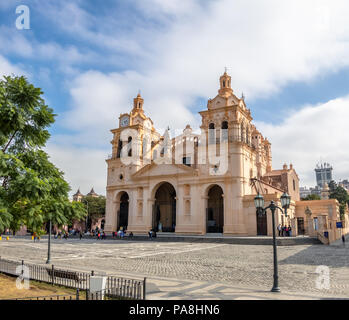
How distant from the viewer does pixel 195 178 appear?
38.3 m

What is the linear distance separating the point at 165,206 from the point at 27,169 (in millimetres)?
37370

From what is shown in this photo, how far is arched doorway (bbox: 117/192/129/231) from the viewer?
150 ft

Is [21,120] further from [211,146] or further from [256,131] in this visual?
[256,131]

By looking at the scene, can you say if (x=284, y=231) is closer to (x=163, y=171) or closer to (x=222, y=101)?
(x=163, y=171)

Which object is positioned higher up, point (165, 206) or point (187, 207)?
point (165, 206)

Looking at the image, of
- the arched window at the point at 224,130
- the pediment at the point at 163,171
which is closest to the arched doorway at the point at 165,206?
the pediment at the point at 163,171

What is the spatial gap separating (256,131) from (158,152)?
924 inches

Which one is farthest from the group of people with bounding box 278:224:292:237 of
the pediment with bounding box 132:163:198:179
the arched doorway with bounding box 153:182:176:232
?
the arched doorway with bounding box 153:182:176:232

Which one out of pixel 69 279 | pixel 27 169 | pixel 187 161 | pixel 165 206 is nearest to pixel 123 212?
pixel 165 206

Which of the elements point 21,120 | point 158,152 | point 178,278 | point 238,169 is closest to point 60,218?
point 21,120

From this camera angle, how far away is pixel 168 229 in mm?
42812

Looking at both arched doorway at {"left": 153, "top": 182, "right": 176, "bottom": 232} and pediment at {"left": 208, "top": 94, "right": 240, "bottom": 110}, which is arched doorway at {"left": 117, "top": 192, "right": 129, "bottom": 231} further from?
pediment at {"left": 208, "top": 94, "right": 240, "bottom": 110}

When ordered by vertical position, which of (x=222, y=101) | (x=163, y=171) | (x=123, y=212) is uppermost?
(x=222, y=101)

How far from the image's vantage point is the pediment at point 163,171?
39.0m
